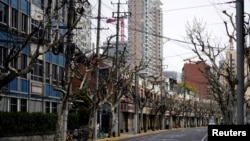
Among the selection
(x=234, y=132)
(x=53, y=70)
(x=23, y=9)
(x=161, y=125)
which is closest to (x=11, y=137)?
(x=23, y=9)

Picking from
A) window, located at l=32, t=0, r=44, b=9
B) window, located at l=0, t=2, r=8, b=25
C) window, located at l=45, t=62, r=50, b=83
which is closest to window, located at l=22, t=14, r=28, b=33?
window, located at l=32, t=0, r=44, b=9

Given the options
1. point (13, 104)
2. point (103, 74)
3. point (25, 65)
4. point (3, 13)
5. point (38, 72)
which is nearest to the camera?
point (3, 13)

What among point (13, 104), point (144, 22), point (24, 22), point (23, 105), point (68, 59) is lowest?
point (23, 105)

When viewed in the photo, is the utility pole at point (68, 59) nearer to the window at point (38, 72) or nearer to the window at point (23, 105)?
the window at point (23, 105)

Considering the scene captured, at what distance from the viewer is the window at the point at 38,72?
46766 mm

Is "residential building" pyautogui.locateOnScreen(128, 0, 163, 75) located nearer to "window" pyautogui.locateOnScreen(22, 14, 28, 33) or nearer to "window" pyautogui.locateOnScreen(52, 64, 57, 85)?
"window" pyautogui.locateOnScreen(52, 64, 57, 85)

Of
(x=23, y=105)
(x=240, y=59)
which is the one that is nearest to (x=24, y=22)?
(x=23, y=105)

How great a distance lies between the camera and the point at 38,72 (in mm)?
48125

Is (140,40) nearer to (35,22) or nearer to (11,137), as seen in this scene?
(35,22)

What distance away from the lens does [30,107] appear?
4544 centimetres

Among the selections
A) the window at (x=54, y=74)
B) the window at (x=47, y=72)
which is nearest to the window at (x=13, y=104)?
the window at (x=47, y=72)

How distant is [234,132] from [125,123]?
71960 millimetres

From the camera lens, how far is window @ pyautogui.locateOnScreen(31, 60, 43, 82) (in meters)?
46.8

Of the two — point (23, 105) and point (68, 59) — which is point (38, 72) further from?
point (68, 59)
